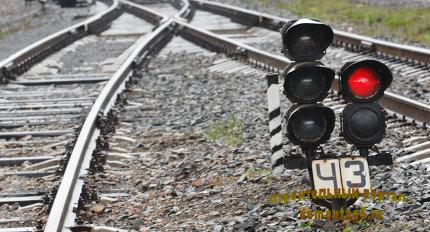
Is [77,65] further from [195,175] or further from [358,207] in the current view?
[358,207]

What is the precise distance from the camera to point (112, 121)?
7.64 m

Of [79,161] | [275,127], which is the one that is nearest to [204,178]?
[79,161]

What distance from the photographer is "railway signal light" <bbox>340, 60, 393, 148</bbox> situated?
4078 millimetres

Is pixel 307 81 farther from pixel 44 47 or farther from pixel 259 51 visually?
pixel 44 47

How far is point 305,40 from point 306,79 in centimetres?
23

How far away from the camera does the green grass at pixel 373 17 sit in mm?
14414

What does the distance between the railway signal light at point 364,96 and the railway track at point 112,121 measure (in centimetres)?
110

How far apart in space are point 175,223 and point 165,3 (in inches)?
933

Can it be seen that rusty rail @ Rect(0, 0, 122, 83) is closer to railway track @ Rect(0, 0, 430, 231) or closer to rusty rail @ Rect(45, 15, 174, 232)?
railway track @ Rect(0, 0, 430, 231)

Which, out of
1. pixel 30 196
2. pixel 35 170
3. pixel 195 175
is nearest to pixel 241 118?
pixel 195 175

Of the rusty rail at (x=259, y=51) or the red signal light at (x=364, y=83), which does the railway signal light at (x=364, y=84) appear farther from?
the rusty rail at (x=259, y=51)

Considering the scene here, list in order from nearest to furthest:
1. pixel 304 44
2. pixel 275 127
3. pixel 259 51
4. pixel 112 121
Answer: pixel 304 44 → pixel 275 127 → pixel 112 121 → pixel 259 51

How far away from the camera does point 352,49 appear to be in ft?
40.7

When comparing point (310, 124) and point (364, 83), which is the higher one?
point (364, 83)
